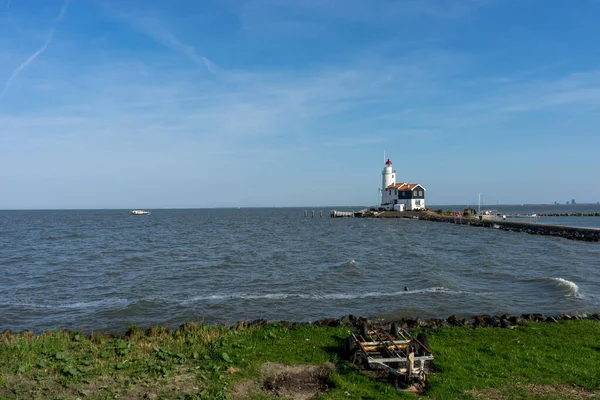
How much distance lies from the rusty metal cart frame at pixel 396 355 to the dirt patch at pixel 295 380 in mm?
907

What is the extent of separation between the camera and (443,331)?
575 inches

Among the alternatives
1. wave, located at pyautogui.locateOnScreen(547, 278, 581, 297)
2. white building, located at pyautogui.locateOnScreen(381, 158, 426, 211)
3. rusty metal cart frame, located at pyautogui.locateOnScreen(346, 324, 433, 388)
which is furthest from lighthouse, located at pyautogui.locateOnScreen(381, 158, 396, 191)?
rusty metal cart frame, located at pyautogui.locateOnScreen(346, 324, 433, 388)

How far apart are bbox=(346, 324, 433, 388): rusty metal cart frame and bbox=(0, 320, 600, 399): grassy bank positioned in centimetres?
35

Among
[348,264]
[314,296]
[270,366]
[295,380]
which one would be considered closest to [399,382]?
[295,380]

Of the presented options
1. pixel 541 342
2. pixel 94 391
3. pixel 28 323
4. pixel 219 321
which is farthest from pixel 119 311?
pixel 541 342

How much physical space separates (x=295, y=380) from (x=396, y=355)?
8.65ft

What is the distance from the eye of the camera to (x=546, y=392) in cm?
961

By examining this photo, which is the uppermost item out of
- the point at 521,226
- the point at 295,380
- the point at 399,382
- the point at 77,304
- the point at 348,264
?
the point at 521,226

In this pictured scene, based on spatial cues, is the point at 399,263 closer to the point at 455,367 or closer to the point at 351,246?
the point at 351,246

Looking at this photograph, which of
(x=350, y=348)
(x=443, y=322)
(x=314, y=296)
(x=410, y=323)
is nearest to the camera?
(x=350, y=348)

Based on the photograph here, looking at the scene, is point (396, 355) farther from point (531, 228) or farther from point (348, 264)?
point (531, 228)

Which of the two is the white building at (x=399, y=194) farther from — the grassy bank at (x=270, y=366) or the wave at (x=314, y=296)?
the grassy bank at (x=270, y=366)

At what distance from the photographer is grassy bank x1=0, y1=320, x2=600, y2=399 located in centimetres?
963

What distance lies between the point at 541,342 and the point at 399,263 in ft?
68.5
